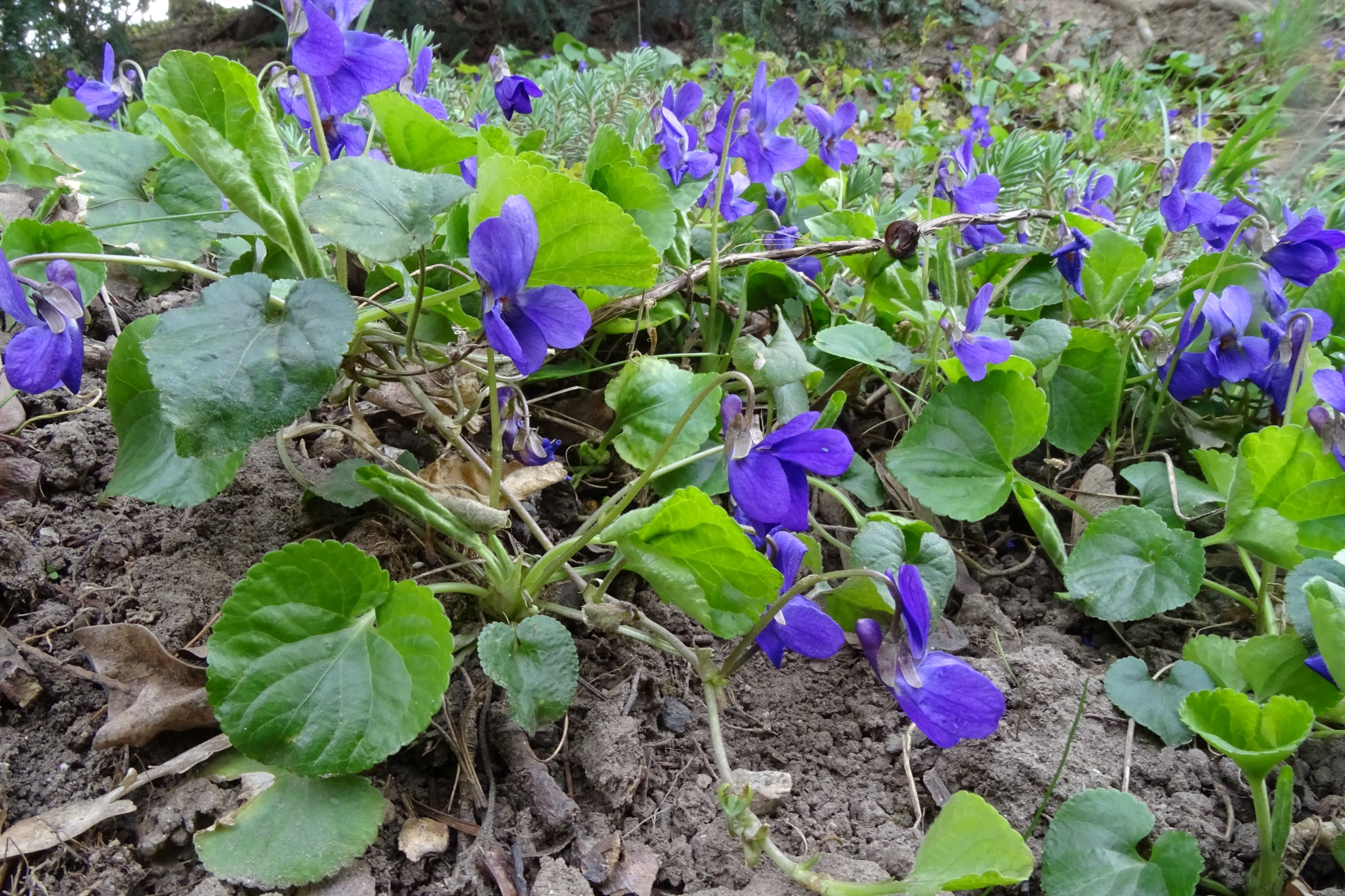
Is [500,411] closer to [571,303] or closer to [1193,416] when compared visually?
[571,303]

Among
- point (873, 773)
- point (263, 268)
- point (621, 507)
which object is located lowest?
point (873, 773)

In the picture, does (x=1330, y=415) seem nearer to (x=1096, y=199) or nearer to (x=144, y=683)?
(x=1096, y=199)

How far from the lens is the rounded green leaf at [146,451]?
39.6 inches

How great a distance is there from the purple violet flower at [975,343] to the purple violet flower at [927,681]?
22.1 inches

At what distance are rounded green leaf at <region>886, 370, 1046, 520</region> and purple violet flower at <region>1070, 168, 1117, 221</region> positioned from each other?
972 mm

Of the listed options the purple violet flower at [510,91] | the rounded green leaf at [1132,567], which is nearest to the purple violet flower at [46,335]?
the purple violet flower at [510,91]

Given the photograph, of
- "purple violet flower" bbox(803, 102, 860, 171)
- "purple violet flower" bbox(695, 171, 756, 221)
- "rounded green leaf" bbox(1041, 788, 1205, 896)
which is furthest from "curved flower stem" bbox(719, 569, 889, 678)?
"purple violet flower" bbox(803, 102, 860, 171)

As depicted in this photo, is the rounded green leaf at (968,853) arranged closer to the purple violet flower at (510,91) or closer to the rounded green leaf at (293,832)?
the rounded green leaf at (293,832)

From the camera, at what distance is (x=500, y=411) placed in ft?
4.30

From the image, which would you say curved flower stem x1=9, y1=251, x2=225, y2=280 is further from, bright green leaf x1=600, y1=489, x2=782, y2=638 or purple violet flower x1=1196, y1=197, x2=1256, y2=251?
purple violet flower x1=1196, y1=197, x2=1256, y2=251

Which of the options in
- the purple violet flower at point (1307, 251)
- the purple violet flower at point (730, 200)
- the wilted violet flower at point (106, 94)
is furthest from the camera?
the wilted violet flower at point (106, 94)

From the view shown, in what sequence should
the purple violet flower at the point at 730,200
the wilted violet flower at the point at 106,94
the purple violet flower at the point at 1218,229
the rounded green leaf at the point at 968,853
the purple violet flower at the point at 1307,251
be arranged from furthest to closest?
1. the wilted violet flower at the point at 106,94
2. the purple violet flower at the point at 730,200
3. the purple violet flower at the point at 1218,229
4. the purple violet flower at the point at 1307,251
5. the rounded green leaf at the point at 968,853

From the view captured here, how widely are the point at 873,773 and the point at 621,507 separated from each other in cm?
48

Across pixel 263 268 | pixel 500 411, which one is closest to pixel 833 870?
pixel 500 411
